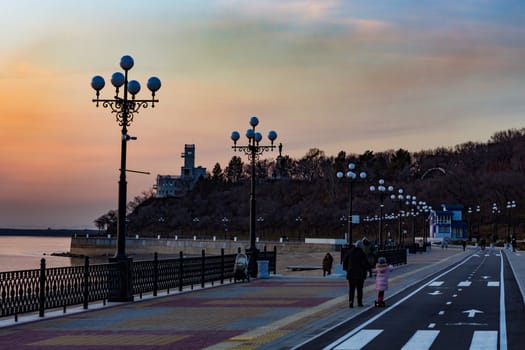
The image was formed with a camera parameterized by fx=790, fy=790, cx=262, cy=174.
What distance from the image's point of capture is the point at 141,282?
80.0 feet

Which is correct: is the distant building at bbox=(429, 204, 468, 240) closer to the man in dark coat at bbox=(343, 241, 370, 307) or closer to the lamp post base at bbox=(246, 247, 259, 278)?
the lamp post base at bbox=(246, 247, 259, 278)

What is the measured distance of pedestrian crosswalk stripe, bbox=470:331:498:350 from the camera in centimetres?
1371

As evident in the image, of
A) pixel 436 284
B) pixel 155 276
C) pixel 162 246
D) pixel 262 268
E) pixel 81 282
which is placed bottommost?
pixel 162 246

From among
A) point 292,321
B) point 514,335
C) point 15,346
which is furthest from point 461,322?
point 15,346

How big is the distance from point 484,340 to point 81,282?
1073cm

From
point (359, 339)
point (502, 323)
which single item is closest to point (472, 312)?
point (502, 323)

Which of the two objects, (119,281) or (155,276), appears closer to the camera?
(119,281)

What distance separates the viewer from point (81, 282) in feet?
67.9

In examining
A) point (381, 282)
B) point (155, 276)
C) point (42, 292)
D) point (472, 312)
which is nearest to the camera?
point (42, 292)

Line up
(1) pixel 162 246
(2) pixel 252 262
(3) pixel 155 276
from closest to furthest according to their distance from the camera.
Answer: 1. (3) pixel 155 276
2. (2) pixel 252 262
3. (1) pixel 162 246

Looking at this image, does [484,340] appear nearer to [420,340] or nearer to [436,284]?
[420,340]

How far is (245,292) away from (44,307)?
9233mm

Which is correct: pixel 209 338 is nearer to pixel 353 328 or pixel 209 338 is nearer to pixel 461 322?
pixel 353 328

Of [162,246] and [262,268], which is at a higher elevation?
[262,268]
